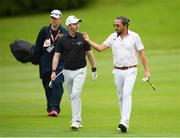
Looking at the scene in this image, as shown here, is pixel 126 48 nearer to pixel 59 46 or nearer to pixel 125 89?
pixel 125 89

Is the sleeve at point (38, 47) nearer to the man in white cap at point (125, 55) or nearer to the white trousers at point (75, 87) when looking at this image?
the white trousers at point (75, 87)

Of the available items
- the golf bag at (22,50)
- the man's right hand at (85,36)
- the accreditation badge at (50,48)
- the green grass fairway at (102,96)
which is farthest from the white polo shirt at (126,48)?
the golf bag at (22,50)

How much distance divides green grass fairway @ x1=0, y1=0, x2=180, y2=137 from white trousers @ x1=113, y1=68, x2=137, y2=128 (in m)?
0.31

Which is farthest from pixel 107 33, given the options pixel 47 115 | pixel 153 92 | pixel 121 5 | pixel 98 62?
pixel 47 115

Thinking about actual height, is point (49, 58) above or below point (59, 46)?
below

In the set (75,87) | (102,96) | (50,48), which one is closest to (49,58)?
(50,48)

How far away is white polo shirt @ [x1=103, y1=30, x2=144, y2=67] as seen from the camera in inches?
628

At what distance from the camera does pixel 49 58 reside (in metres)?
18.9

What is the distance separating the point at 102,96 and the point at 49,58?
14.9ft

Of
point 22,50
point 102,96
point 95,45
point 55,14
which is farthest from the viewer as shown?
point 102,96

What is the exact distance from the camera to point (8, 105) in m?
21.5

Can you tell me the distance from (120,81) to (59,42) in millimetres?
1367

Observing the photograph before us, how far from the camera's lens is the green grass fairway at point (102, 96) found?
1642cm

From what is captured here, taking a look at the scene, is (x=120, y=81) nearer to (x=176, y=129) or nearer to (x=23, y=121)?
(x=176, y=129)
